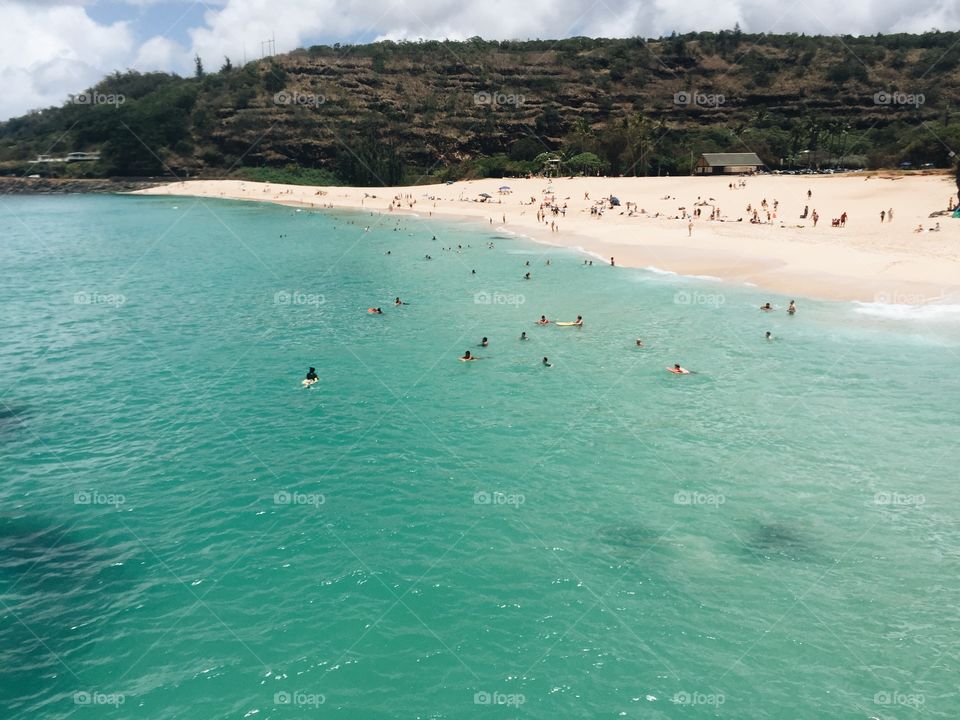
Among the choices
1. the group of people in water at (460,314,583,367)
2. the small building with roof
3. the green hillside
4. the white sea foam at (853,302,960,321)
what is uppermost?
the green hillside

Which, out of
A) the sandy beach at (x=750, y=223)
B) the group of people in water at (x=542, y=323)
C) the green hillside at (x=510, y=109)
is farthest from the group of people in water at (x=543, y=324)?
the green hillside at (x=510, y=109)

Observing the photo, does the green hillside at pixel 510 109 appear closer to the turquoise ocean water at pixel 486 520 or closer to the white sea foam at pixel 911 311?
the white sea foam at pixel 911 311

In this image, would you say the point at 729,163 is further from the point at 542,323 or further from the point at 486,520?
the point at 486,520

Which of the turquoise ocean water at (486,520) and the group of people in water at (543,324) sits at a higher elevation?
the group of people in water at (543,324)

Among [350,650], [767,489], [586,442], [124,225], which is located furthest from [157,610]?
[124,225]

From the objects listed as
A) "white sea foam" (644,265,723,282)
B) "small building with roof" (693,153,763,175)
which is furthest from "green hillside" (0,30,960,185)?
"white sea foam" (644,265,723,282)

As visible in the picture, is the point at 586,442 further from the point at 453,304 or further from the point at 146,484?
the point at 453,304

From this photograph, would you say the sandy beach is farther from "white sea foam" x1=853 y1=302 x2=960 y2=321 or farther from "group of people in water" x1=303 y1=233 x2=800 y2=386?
"group of people in water" x1=303 y1=233 x2=800 y2=386

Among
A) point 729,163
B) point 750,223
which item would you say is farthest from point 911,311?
point 729,163
